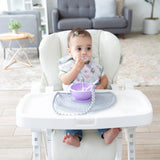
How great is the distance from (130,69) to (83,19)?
2.06 metres

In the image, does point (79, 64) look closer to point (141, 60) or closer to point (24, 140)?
point (24, 140)

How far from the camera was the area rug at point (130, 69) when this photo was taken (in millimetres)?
3260

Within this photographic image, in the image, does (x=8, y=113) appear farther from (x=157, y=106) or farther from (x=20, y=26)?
(x=20, y=26)

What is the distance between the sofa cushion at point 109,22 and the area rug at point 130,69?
18.3 inches

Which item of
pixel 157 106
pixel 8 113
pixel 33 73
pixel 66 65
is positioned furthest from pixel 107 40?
pixel 33 73

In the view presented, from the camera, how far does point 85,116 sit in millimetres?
1212

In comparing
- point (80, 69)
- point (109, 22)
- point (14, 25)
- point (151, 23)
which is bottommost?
point (151, 23)

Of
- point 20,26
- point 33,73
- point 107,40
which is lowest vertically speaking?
point 33,73

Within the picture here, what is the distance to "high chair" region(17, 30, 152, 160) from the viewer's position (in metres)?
1.20

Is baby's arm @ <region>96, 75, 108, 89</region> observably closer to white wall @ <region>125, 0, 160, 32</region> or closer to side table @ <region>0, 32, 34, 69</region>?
side table @ <region>0, 32, 34, 69</region>

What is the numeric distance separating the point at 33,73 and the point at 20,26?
31.3 inches

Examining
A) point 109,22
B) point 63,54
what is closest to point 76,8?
point 109,22

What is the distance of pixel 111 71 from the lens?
1.79 metres

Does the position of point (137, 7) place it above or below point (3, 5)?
below
